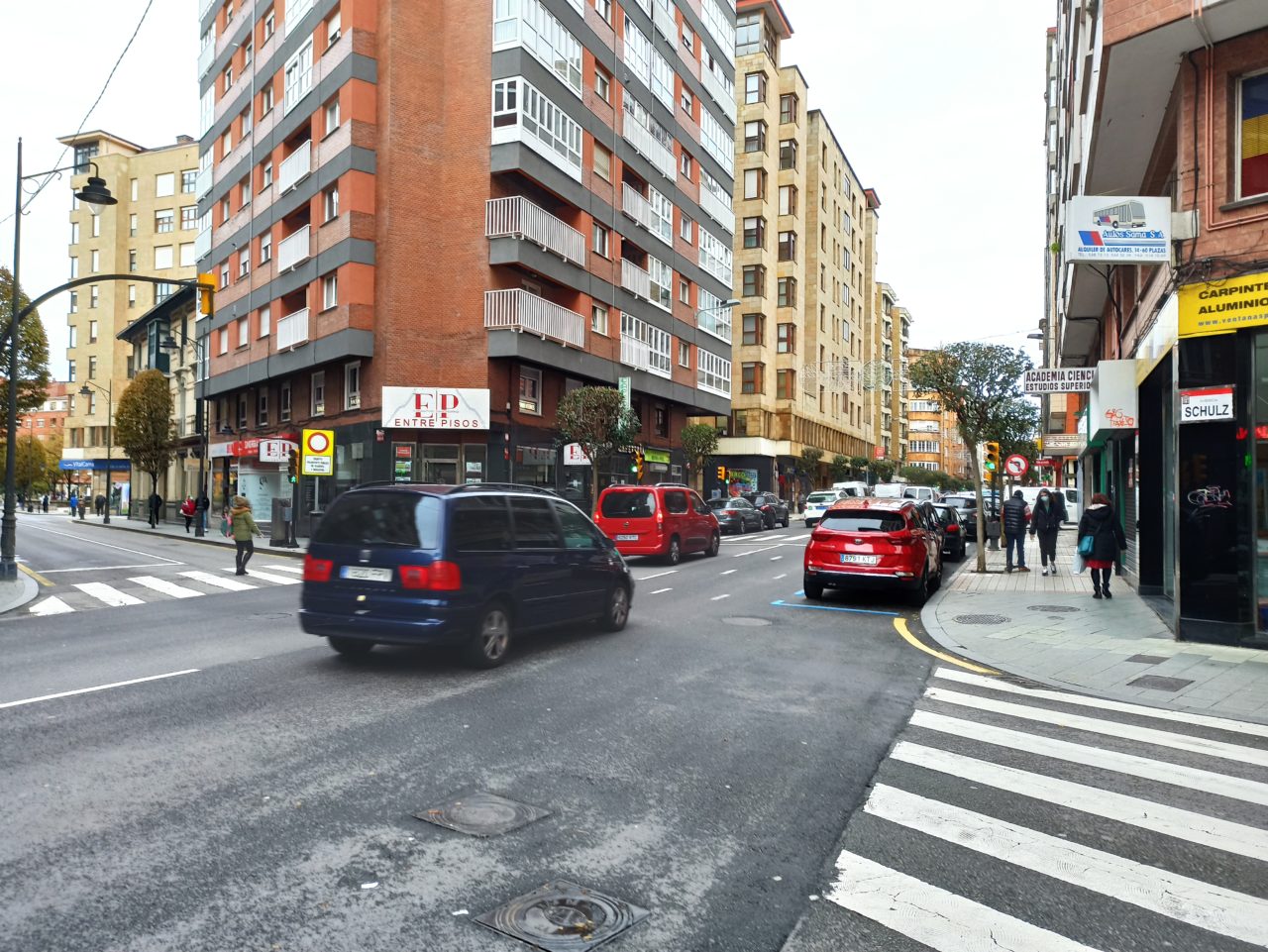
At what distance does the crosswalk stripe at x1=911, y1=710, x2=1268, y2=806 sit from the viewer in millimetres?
5121

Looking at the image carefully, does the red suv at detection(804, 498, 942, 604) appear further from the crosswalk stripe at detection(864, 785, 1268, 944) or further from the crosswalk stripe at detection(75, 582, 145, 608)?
the crosswalk stripe at detection(75, 582, 145, 608)

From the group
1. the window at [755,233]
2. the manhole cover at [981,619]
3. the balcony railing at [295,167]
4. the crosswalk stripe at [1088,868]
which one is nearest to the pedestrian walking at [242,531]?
the manhole cover at [981,619]

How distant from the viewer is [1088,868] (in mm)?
3910

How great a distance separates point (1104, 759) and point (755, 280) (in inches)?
2081

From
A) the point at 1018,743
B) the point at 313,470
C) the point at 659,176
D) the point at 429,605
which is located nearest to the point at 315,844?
the point at 429,605

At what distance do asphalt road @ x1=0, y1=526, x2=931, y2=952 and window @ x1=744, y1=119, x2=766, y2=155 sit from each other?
172ft

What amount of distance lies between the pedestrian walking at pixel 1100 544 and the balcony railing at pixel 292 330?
967 inches

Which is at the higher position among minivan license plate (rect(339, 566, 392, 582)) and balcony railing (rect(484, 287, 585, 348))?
balcony railing (rect(484, 287, 585, 348))

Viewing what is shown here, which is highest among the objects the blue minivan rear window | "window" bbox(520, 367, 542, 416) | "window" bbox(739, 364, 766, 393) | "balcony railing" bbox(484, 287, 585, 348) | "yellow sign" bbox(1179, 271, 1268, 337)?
"window" bbox(739, 364, 766, 393)

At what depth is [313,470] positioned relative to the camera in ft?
81.6

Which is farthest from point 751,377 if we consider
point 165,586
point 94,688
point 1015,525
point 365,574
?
point 94,688

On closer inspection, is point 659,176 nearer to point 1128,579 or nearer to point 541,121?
point 541,121

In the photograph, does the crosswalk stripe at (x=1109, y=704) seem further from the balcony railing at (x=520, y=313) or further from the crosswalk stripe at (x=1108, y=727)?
the balcony railing at (x=520, y=313)

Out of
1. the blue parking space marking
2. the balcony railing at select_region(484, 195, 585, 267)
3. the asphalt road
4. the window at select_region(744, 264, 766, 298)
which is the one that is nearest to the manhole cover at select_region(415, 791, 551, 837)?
the asphalt road
